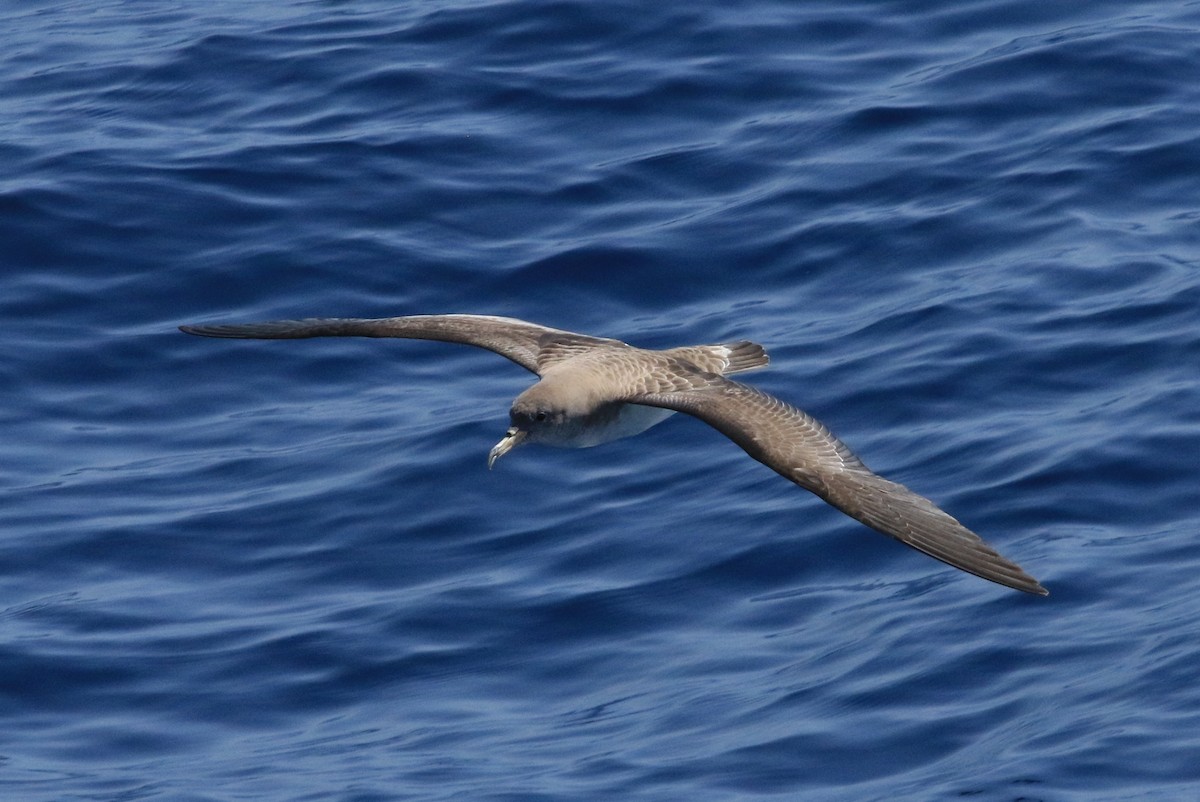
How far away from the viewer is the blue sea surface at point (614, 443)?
9.70 meters

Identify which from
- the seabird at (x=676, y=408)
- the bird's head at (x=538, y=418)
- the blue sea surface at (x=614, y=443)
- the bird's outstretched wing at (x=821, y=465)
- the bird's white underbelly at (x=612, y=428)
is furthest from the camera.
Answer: the blue sea surface at (x=614, y=443)

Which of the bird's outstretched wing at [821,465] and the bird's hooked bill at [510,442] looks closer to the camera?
the bird's outstretched wing at [821,465]

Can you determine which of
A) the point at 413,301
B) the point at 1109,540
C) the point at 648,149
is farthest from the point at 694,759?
the point at 648,149

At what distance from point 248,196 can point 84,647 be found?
4286 mm

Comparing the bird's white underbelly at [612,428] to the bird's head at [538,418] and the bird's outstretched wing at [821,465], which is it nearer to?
the bird's head at [538,418]

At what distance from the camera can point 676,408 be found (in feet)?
29.6

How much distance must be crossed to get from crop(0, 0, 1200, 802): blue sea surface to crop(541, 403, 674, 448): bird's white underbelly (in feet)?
3.56

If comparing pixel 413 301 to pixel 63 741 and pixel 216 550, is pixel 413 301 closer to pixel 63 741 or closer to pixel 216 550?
pixel 216 550

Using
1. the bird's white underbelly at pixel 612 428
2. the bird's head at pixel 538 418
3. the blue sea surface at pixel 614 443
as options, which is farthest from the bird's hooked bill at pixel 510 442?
the blue sea surface at pixel 614 443

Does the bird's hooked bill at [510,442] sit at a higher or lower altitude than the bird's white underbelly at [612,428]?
higher

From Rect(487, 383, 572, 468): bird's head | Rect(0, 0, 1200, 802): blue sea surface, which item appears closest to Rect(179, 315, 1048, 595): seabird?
Rect(487, 383, 572, 468): bird's head

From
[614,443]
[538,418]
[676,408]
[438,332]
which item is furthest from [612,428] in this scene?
[614,443]

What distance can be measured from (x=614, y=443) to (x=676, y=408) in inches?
109

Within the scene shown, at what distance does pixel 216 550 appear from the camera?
37.3ft
